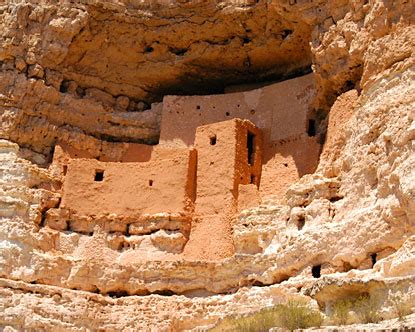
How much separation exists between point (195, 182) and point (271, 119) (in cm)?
203

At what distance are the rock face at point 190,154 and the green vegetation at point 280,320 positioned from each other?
5.75ft

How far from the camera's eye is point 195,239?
52.2 ft

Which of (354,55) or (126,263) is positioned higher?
(354,55)

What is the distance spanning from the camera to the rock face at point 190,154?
13.3 meters

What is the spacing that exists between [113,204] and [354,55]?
5212 mm

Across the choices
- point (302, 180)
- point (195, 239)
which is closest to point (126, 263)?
point (195, 239)

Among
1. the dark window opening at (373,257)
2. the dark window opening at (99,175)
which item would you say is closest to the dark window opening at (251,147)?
the dark window opening at (99,175)

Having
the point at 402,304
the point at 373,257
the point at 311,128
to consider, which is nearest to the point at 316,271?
the point at 373,257

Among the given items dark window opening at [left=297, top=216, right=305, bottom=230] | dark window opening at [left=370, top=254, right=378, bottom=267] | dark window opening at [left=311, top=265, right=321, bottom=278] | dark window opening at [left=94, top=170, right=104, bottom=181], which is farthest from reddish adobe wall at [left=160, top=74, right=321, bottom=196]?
dark window opening at [left=370, top=254, right=378, bottom=267]

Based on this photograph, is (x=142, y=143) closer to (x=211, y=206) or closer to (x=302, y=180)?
(x=211, y=206)

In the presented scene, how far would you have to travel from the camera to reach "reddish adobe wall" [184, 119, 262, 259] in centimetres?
1570

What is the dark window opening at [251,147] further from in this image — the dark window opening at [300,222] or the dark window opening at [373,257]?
the dark window opening at [373,257]

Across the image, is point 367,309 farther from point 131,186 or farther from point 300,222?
point 131,186

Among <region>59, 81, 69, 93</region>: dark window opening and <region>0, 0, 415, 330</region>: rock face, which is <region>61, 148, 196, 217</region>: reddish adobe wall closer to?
<region>0, 0, 415, 330</region>: rock face
